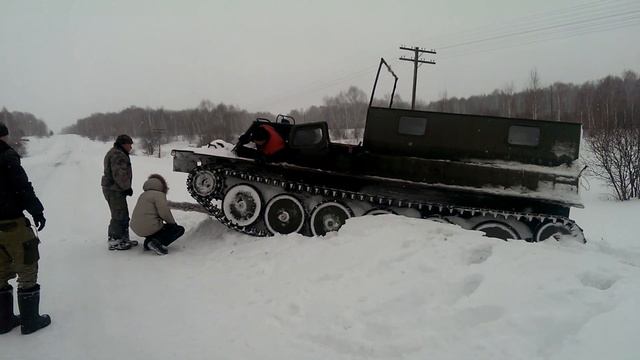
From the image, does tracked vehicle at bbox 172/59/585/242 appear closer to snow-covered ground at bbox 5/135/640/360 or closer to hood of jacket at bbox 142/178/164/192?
hood of jacket at bbox 142/178/164/192

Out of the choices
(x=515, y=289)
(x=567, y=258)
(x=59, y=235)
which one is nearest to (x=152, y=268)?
(x=59, y=235)

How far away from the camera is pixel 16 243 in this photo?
4.73m

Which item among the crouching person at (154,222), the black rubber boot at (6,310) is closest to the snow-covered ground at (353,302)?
the black rubber boot at (6,310)

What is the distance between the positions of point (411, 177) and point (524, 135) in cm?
231

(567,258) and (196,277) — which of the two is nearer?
(567,258)

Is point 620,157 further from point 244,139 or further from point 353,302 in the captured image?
point 353,302

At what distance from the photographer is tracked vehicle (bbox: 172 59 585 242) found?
26.8ft

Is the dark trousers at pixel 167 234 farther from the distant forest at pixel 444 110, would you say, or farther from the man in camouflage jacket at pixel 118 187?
the distant forest at pixel 444 110

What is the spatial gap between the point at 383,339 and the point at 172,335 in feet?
7.26

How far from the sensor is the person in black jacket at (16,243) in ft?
15.3

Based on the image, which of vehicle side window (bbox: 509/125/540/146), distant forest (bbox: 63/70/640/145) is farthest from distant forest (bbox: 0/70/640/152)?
vehicle side window (bbox: 509/125/540/146)

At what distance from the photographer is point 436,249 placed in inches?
229

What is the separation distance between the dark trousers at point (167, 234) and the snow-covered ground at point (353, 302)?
45 cm

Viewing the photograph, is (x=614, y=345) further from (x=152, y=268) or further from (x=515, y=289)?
(x=152, y=268)
